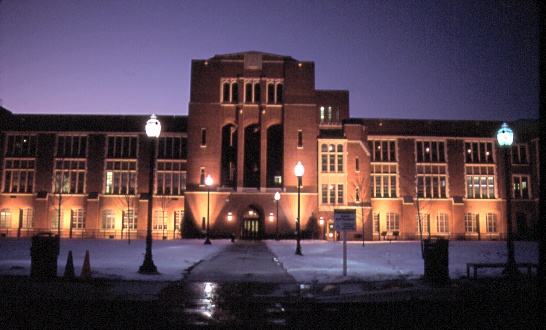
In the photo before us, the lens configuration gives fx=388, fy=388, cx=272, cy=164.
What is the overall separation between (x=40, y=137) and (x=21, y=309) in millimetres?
45916

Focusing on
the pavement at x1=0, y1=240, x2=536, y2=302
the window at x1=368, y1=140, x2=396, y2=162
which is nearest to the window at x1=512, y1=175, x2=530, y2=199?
the window at x1=368, y1=140, x2=396, y2=162

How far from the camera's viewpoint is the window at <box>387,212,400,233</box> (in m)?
46.4

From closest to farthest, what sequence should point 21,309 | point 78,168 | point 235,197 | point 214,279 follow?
point 21,309
point 214,279
point 235,197
point 78,168

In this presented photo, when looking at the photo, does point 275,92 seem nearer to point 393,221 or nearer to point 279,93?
point 279,93

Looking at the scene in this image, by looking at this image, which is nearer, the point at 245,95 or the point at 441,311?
the point at 441,311

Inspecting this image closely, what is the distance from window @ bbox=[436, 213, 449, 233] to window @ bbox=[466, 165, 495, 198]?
4.15 metres

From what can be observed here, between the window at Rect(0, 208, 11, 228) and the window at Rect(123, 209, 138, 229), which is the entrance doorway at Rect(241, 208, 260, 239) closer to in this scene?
the window at Rect(123, 209, 138, 229)

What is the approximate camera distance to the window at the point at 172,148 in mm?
47625

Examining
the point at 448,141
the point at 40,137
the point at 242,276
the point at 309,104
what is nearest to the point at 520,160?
the point at 448,141

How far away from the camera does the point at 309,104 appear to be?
143 feet

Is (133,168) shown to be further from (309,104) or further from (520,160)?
(520,160)

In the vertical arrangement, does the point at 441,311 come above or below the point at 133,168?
below

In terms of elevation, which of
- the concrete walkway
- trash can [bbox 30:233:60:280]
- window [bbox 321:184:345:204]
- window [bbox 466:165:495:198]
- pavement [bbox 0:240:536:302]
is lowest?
the concrete walkway

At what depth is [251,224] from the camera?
4325 centimetres
